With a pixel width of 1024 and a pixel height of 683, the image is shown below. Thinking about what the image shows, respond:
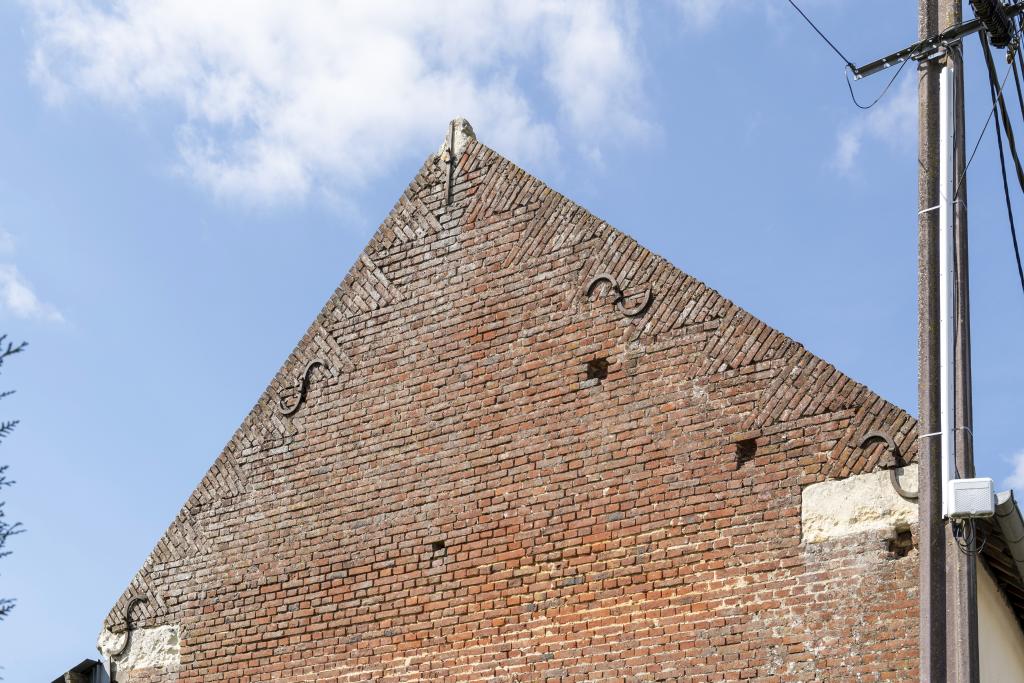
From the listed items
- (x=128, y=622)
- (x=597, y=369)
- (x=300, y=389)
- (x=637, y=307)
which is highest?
(x=637, y=307)

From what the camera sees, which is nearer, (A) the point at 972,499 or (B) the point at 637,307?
(A) the point at 972,499

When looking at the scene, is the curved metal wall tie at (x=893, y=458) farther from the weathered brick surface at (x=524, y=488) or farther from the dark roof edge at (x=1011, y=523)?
the dark roof edge at (x=1011, y=523)

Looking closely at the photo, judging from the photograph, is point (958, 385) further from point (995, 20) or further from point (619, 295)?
point (619, 295)

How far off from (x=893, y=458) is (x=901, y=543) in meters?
0.58

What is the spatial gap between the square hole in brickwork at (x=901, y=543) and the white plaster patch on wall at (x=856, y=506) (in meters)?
0.05

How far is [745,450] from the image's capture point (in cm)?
982

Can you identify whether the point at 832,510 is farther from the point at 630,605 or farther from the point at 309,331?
A: the point at 309,331

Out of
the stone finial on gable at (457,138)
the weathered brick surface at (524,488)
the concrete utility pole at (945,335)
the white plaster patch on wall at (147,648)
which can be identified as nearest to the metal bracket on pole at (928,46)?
the concrete utility pole at (945,335)

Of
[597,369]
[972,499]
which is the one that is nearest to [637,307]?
[597,369]

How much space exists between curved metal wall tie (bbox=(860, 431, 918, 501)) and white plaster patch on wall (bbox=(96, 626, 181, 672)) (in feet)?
21.3

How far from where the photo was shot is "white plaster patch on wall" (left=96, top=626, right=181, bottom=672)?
12117 mm

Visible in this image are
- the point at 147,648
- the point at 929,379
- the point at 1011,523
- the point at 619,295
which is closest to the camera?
the point at 929,379

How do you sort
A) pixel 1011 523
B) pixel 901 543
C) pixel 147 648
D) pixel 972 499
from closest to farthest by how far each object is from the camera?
pixel 972 499 < pixel 1011 523 < pixel 901 543 < pixel 147 648

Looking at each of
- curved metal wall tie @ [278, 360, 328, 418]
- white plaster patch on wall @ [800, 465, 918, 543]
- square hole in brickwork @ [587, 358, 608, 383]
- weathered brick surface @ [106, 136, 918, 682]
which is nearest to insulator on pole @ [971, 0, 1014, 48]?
weathered brick surface @ [106, 136, 918, 682]
